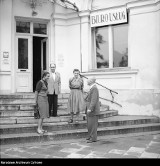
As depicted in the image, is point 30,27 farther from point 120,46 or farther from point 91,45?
point 120,46

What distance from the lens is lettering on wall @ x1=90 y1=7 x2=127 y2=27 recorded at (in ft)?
36.5

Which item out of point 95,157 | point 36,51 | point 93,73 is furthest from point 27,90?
point 95,157

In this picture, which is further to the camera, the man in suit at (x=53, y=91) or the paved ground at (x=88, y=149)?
the man in suit at (x=53, y=91)

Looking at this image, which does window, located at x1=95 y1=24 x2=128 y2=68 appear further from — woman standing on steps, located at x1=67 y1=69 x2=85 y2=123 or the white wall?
woman standing on steps, located at x1=67 y1=69 x2=85 y2=123

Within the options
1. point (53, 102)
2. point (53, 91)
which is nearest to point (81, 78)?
point (53, 91)

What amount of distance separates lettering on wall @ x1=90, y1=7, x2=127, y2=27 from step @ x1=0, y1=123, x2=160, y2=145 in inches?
187

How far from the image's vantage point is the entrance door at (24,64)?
468 inches

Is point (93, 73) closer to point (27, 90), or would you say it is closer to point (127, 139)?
point (27, 90)

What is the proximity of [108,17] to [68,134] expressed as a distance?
19.8 feet

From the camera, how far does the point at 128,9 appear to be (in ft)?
36.0

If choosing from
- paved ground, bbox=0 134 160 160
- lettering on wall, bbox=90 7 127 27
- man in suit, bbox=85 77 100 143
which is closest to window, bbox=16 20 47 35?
lettering on wall, bbox=90 7 127 27

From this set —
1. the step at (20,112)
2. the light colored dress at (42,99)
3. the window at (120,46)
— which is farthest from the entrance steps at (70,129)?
the window at (120,46)

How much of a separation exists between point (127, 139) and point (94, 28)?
609cm

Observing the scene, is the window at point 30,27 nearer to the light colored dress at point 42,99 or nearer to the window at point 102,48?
the window at point 102,48
